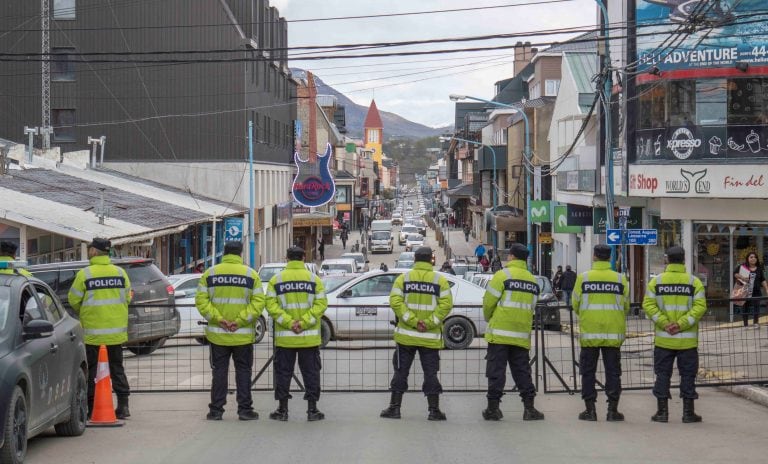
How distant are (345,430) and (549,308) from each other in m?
3.66

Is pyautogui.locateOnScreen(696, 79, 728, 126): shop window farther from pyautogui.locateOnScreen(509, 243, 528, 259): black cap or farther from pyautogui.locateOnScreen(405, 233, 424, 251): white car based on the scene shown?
pyautogui.locateOnScreen(405, 233, 424, 251): white car

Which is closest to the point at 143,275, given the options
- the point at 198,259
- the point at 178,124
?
the point at 198,259

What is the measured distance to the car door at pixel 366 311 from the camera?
15.2 meters

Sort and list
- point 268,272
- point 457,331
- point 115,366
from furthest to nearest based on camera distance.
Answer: point 268,272 < point 457,331 < point 115,366

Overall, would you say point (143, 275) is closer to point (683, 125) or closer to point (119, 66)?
point (683, 125)

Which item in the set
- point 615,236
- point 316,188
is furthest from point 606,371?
point 316,188

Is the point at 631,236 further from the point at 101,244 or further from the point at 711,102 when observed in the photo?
the point at 101,244

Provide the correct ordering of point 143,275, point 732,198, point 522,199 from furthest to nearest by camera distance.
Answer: point 522,199 → point 732,198 → point 143,275

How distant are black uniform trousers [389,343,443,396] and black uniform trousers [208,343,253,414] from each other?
146 centimetres

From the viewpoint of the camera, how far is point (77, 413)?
389 inches

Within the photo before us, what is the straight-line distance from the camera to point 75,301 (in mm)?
10789

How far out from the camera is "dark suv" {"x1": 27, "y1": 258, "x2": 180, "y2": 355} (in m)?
13.5

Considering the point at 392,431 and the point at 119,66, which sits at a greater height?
the point at 119,66

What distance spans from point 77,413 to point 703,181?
20.4 metres
